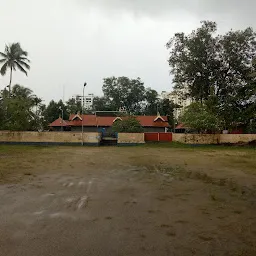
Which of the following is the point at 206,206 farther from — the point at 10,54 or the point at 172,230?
the point at 10,54

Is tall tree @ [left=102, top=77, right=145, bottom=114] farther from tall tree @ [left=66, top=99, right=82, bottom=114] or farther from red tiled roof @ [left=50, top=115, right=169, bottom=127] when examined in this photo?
red tiled roof @ [left=50, top=115, right=169, bottom=127]

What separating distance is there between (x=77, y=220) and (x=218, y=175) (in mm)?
7819

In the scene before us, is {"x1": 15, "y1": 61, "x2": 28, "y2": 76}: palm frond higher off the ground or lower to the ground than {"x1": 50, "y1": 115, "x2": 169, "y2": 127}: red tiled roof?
higher

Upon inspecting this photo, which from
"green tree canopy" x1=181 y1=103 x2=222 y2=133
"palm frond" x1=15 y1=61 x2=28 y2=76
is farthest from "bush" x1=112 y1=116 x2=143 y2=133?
"palm frond" x1=15 y1=61 x2=28 y2=76

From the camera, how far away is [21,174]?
11703 millimetres

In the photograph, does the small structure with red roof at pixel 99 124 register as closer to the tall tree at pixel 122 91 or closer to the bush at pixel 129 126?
the bush at pixel 129 126

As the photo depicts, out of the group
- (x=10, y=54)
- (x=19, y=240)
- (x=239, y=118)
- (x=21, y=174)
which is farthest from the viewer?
(x=10, y=54)

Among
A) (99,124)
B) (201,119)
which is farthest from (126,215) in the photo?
→ (99,124)

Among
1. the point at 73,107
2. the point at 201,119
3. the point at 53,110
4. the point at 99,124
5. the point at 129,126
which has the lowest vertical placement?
the point at 129,126

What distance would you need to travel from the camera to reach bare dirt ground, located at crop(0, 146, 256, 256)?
4.53m

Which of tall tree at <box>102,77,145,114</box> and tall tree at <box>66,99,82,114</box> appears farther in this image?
tall tree at <box>102,77,145,114</box>

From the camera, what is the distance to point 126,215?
623 centimetres

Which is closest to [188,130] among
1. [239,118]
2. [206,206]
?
[239,118]

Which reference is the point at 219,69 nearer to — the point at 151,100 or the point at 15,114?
the point at 15,114
